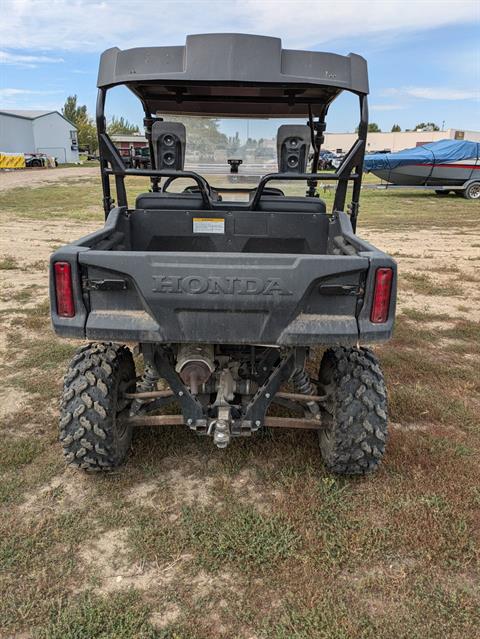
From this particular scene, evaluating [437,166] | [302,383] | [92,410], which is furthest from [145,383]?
[437,166]

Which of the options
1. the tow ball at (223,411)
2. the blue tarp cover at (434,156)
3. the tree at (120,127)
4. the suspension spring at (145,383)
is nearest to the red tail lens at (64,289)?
the suspension spring at (145,383)

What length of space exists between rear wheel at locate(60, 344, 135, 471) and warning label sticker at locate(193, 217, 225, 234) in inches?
44.2

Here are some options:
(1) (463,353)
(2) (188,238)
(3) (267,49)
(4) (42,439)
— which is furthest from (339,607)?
(1) (463,353)

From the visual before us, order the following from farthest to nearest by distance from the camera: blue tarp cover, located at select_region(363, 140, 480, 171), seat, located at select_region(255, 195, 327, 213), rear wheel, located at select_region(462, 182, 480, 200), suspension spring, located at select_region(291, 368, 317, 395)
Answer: rear wheel, located at select_region(462, 182, 480, 200), blue tarp cover, located at select_region(363, 140, 480, 171), seat, located at select_region(255, 195, 327, 213), suspension spring, located at select_region(291, 368, 317, 395)

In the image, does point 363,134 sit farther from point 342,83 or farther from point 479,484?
point 479,484

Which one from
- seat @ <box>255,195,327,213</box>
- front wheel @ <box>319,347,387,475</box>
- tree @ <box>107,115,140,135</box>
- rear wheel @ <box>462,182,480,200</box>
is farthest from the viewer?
rear wheel @ <box>462,182,480,200</box>

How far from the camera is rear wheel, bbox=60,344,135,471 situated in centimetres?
276

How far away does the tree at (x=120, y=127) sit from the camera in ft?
11.7

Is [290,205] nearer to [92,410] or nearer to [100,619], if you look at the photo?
[92,410]

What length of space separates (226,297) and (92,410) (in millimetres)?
982

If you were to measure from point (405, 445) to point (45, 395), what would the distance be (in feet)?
8.20

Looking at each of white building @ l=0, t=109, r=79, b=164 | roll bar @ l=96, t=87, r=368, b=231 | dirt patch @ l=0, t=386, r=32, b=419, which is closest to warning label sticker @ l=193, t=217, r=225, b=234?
roll bar @ l=96, t=87, r=368, b=231

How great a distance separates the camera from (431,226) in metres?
13.1

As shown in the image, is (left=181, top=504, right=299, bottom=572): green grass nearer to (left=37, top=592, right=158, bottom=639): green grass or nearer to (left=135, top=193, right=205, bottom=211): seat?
(left=37, top=592, right=158, bottom=639): green grass
